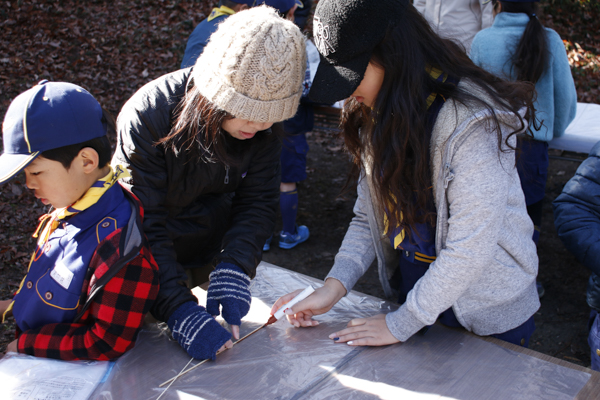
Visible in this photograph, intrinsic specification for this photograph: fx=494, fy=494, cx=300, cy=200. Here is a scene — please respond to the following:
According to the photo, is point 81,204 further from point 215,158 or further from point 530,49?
point 530,49

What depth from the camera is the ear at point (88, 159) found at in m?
1.47

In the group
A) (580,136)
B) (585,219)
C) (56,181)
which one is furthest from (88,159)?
(580,136)

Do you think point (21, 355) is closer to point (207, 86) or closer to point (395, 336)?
point (207, 86)

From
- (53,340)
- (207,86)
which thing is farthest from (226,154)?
→ (53,340)

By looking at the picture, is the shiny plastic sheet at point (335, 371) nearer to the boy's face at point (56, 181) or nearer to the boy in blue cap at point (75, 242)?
the boy in blue cap at point (75, 242)

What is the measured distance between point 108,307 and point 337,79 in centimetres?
93

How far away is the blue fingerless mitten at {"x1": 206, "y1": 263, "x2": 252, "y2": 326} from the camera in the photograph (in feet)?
5.56

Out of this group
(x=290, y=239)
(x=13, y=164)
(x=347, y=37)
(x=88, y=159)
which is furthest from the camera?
(x=290, y=239)

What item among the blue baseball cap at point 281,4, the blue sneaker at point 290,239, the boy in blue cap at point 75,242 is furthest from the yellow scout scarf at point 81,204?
the blue sneaker at point 290,239

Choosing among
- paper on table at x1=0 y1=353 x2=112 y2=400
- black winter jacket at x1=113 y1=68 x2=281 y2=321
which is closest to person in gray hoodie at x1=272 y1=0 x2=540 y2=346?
black winter jacket at x1=113 y1=68 x2=281 y2=321

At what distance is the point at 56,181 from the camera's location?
145 centimetres

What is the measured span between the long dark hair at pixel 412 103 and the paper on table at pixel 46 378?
103 cm

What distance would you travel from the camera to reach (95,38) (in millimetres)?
7219

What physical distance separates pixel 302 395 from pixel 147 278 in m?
0.58
